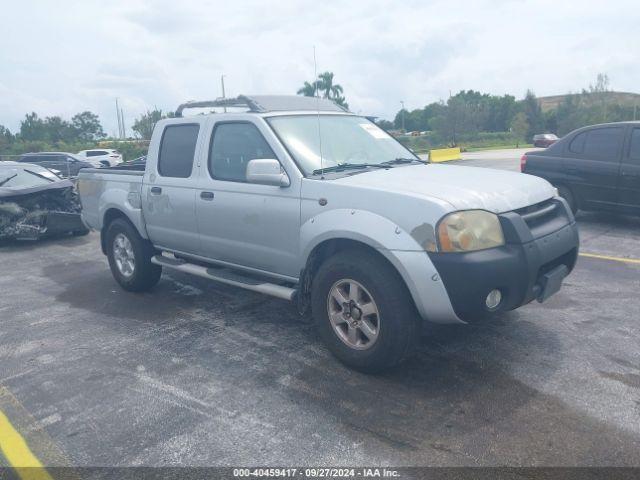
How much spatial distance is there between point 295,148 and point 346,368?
1779 millimetres

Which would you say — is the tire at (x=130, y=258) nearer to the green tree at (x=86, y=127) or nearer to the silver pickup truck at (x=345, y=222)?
the silver pickup truck at (x=345, y=222)

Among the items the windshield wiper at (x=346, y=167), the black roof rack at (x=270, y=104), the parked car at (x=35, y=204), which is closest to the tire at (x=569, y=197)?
the black roof rack at (x=270, y=104)

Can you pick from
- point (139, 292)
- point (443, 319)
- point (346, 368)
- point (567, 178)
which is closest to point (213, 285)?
point (139, 292)

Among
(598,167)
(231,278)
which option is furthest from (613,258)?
(231,278)

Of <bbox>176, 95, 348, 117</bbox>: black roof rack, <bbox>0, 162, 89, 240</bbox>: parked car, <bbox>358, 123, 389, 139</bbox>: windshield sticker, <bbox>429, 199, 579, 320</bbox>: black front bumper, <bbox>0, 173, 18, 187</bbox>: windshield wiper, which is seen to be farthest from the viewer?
<bbox>0, 173, 18, 187</bbox>: windshield wiper

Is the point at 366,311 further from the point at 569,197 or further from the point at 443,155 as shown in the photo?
the point at 443,155

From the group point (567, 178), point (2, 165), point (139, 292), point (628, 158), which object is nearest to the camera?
point (139, 292)

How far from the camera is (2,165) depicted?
32.9 feet

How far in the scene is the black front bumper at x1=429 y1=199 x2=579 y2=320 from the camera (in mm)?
3361

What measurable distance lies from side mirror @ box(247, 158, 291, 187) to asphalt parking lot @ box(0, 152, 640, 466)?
1.36 metres

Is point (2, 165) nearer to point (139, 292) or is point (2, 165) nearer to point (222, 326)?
point (139, 292)

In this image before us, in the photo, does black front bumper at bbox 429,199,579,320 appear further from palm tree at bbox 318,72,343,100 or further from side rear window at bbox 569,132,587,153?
palm tree at bbox 318,72,343,100

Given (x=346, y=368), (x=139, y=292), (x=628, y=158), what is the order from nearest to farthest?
(x=346, y=368)
(x=139, y=292)
(x=628, y=158)

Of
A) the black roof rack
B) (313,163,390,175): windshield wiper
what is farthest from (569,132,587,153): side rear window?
(313,163,390,175): windshield wiper
